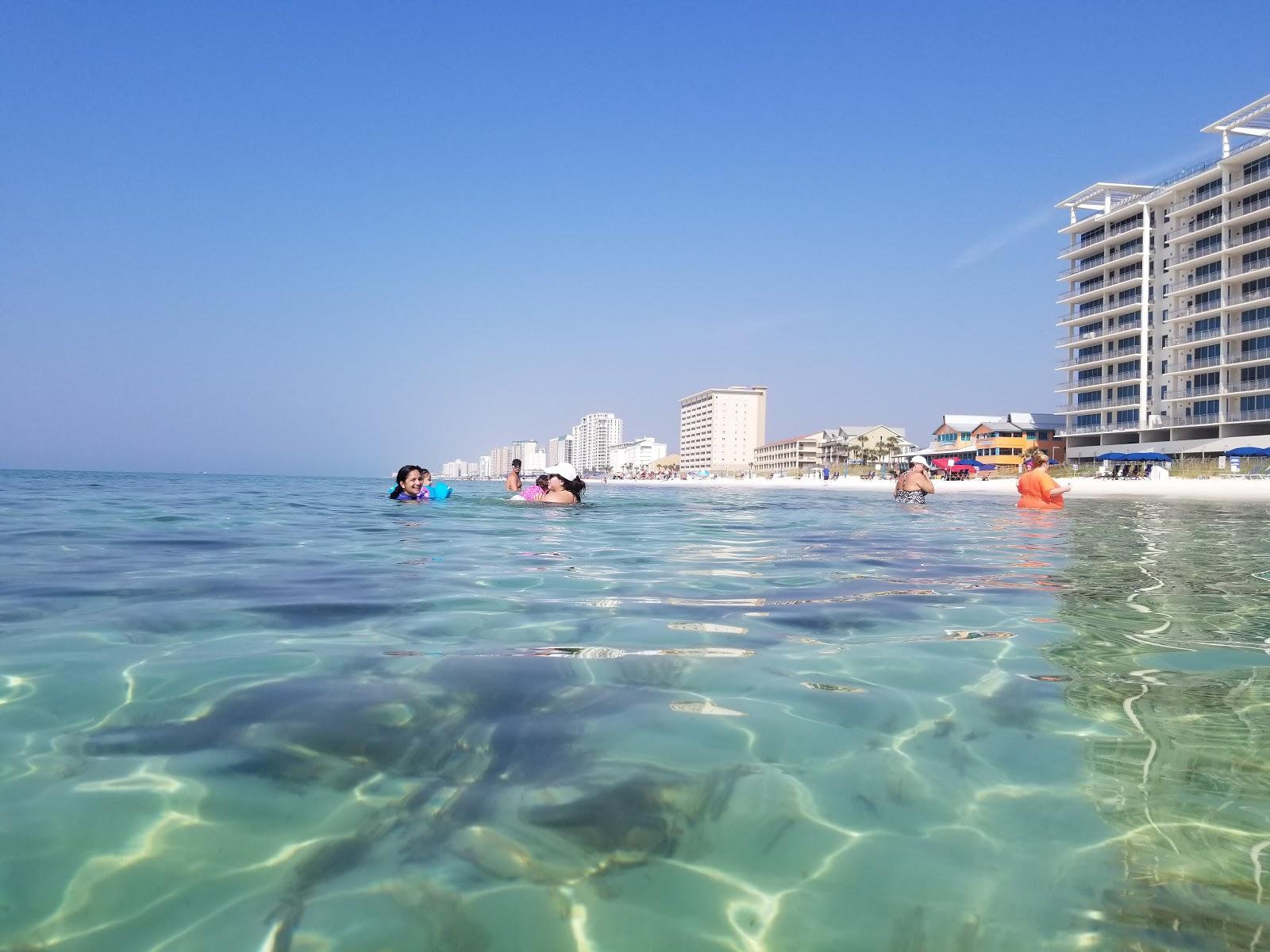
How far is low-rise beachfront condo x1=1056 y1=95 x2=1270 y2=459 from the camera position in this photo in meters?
48.8

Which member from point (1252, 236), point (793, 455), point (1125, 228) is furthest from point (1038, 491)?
point (793, 455)

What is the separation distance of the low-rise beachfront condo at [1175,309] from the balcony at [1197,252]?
4.7 inches

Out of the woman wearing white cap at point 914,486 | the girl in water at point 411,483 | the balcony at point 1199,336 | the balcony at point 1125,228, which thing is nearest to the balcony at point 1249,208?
the balcony at point 1199,336

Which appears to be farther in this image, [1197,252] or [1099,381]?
[1099,381]

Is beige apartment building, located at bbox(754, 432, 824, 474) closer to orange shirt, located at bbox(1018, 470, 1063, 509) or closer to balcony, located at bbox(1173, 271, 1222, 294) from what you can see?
balcony, located at bbox(1173, 271, 1222, 294)

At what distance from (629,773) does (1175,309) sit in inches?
2649

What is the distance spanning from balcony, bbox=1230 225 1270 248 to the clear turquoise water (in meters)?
58.6

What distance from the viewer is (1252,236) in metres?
49.4

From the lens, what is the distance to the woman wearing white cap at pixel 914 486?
19.8 meters

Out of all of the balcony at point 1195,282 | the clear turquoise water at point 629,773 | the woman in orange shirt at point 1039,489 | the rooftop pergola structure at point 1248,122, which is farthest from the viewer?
the balcony at point 1195,282

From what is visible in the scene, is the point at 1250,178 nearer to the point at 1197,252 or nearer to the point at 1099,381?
the point at 1197,252

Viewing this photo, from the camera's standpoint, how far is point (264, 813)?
189 cm

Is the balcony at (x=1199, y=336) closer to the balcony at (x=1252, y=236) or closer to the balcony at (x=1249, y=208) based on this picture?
the balcony at (x=1252, y=236)

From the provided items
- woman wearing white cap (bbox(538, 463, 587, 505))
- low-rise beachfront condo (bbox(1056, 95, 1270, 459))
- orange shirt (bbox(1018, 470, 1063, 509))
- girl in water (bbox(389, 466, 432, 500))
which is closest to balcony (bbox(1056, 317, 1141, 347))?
low-rise beachfront condo (bbox(1056, 95, 1270, 459))
